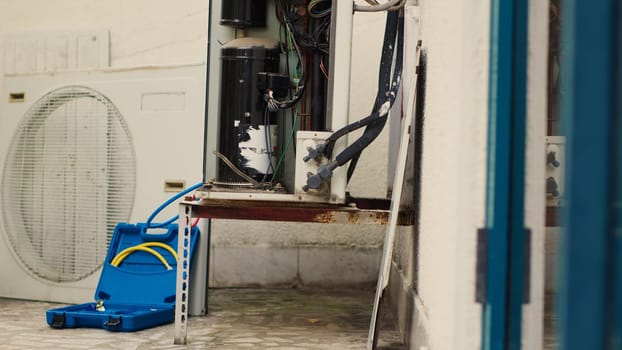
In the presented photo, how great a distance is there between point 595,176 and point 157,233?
3271 millimetres

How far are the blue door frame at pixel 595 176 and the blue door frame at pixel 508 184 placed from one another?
775 millimetres

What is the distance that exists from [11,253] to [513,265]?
3302 mm

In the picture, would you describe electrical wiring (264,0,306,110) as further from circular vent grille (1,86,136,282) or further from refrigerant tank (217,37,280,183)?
circular vent grille (1,86,136,282)

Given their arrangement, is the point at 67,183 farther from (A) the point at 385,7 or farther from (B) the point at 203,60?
(A) the point at 385,7

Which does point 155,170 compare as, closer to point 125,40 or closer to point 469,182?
point 125,40

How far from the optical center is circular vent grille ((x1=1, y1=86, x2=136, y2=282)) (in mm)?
4273

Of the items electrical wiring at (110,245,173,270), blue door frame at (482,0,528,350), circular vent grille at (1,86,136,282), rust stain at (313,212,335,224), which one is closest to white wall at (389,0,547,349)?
blue door frame at (482,0,528,350)

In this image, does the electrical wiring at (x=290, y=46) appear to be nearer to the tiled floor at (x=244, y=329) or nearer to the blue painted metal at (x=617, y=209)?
the tiled floor at (x=244, y=329)

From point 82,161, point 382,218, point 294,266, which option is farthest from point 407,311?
point 82,161

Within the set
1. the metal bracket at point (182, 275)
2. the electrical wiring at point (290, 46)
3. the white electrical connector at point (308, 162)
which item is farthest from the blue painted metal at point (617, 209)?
the electrical wiring at point (290, 46)

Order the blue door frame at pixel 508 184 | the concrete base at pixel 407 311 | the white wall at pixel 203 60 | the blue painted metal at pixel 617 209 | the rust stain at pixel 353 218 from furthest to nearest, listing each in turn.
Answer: the white wall at pixel 203 60 → the rust stain at pixel 353 218 → the concrete base at pixel 407 311 → the blue door frame at pixel 508 184 → the blue painted metal at pixel 617 209

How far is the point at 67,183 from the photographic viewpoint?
438 centimetres

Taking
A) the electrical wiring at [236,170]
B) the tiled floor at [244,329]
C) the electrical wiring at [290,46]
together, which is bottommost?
the tiled floor at [244,329]

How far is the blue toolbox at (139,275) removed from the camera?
3.84 meters
